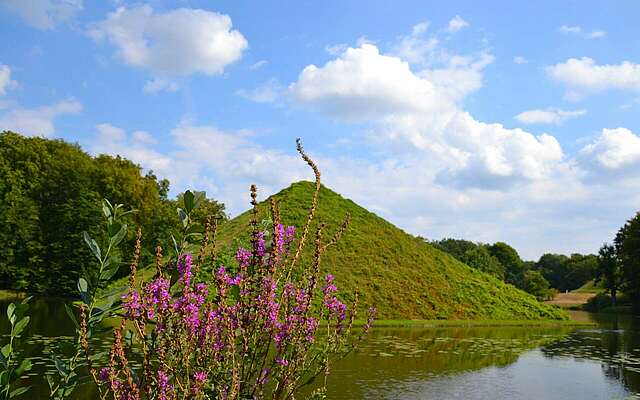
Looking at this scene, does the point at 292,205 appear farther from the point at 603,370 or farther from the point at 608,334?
the point at 603,370

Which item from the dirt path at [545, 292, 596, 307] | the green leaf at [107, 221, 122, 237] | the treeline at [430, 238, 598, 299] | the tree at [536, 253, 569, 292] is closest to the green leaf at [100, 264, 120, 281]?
the green leaf at [107, 221, 122, 237]

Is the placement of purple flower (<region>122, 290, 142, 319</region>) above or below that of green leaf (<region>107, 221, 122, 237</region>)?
below

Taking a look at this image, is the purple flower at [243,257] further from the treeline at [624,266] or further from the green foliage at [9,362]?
the treeline at [624,266]

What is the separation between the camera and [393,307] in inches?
1387

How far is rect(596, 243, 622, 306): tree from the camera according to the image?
68375mm

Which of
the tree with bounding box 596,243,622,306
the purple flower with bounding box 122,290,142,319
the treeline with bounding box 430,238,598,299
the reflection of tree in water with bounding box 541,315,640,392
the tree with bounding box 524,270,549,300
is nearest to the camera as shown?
the purple flower with bounding box 122,290,142,319

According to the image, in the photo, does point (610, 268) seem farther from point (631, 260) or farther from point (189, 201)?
point (189, 201)

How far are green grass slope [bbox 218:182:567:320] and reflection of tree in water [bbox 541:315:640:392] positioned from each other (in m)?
7.53

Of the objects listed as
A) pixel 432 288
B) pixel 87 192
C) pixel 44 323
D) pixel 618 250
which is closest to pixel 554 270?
pixel 618 250

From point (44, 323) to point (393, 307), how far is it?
20118mm

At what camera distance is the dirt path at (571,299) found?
241ft

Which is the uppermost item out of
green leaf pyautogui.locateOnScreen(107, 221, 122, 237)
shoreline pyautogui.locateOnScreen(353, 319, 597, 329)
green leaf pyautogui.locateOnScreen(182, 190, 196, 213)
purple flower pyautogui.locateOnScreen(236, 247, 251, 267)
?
green leaf pyautogui.locateOnScreen(182, 190, 196, 213)

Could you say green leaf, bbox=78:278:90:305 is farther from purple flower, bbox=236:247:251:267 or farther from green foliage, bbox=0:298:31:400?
purple flower, bbox=236:247:251:267

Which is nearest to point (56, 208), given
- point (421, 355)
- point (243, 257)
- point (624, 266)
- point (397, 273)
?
point (397, 273)
